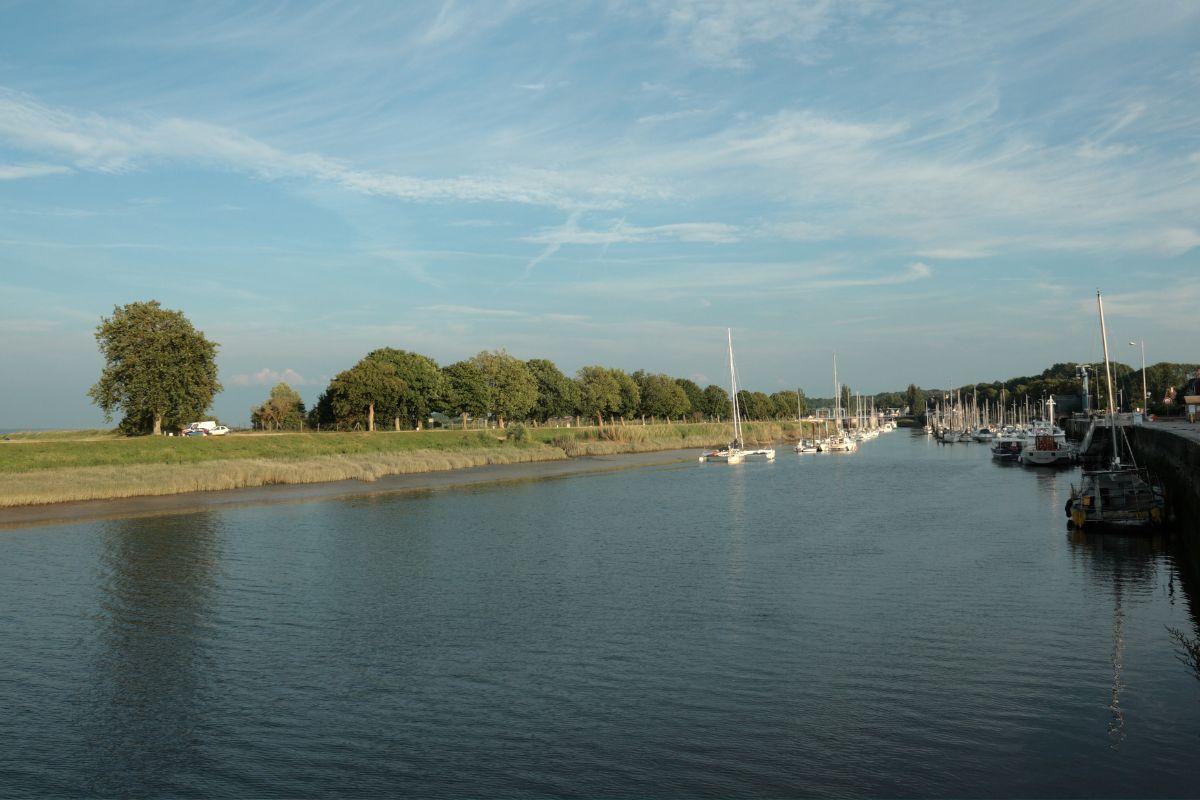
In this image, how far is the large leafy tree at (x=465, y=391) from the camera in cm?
12012

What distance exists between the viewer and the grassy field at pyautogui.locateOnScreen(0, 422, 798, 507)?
2237 inches

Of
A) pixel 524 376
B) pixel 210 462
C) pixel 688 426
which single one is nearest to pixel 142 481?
pixel 210 462

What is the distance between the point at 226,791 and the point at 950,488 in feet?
193

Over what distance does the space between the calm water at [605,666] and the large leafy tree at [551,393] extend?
346 feet

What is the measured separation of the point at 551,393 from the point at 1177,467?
112m

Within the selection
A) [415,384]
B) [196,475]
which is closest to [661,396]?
[415,384]

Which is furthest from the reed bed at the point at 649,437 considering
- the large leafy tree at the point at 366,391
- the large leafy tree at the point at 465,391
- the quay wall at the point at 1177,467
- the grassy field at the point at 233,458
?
the quay wall at the point at 1177,467

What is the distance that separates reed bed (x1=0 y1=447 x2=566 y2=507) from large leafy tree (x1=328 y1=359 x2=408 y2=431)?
64.9 feet

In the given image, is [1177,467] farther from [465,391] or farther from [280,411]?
[280,411]

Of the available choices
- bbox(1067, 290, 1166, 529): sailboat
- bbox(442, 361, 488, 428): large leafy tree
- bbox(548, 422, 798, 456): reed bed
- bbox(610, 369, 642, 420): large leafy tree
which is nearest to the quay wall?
bbox(1067, 290, 1166, 529): sailboat

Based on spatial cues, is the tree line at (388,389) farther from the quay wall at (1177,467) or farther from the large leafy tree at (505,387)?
the quay wall at (1177,467)

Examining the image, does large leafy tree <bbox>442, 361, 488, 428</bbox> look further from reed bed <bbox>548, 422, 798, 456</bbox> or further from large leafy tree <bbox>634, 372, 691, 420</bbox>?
large leafy tree <bbox>634, 372, 691, 420</bbox>

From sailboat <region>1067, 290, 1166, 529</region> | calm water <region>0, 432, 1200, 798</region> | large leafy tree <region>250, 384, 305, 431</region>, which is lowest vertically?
calm water <region>0, 432, 1200, 798</region>

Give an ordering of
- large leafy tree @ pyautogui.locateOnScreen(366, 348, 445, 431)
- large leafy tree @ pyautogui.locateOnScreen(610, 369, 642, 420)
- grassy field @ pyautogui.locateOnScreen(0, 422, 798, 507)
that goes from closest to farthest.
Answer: grassy field @ pyautogui.locateOnScreen(0, 422, 798, 507) → large leafy tree @ pyautogui.locateOnScreen(366, 348, 445, 431) → large leafy tree @ pyautogui.locateOnScreen(610, 369, 642, 420)
